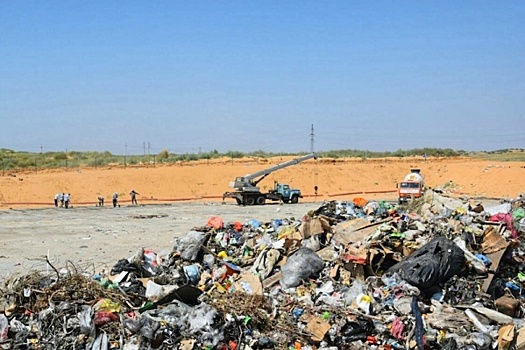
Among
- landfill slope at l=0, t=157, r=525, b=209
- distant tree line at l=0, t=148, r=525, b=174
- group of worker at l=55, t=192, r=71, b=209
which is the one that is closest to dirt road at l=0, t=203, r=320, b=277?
group of worker at l=55, t=192, r=71, b=209

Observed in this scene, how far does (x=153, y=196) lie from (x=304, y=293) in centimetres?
2713

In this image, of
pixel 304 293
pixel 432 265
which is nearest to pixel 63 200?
pixel 304 293

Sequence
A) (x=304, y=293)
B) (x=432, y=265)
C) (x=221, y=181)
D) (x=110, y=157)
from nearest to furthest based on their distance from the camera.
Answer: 1. (x=432, y=265)
2. (x=304, y=293)
3. (x=221, y=181)
4. (x=110, y=157)

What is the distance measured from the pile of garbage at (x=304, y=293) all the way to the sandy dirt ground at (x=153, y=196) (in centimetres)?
402

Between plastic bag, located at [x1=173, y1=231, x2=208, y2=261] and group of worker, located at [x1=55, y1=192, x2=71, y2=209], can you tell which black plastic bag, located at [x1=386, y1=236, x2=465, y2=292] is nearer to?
plastic bag, located at [x1=173, y1=231, x2=208, y2=261]

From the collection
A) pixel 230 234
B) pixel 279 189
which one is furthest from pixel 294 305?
pixel 279 189

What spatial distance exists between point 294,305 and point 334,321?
2.28 feet

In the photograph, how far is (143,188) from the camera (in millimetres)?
35500

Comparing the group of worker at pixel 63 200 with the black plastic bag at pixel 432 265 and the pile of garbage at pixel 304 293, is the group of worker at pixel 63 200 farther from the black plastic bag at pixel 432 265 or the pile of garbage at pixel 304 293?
the black plastic bag at pixel 432 265

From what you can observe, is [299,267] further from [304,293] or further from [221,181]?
[221,181]

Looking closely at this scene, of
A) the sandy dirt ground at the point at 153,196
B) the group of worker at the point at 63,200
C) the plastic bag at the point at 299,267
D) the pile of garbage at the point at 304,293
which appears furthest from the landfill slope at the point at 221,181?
the plastic bag at the point at 299,267

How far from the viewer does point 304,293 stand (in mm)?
7918

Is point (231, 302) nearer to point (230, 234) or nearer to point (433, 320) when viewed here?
point (433, 320)

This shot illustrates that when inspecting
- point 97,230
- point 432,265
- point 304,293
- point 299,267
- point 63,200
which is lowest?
point 97,230
